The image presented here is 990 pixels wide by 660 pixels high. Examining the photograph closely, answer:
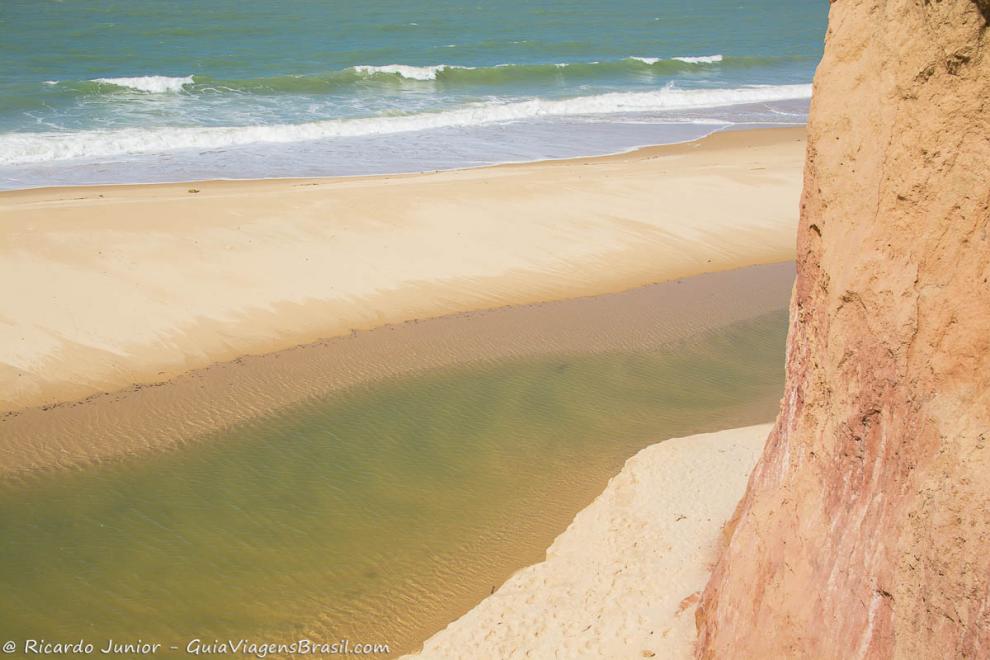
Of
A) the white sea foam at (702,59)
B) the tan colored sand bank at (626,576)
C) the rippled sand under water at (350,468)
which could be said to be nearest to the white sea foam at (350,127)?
the white sea foam at (702,59)

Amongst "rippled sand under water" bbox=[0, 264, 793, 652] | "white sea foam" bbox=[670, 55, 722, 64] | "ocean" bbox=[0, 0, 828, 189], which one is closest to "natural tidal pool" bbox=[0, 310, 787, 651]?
"rippled sand under water" bbox=[0, 264, 793, 652]

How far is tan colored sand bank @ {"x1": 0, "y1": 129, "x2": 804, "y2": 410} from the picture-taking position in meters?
10.7

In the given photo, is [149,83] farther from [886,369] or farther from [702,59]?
[886,369]

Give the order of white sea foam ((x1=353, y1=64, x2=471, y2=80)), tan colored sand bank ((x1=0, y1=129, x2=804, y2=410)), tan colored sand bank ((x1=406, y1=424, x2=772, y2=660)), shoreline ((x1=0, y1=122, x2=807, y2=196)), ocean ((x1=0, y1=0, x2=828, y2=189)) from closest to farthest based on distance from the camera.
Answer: tan colored sand bank ((x1=406, y1=424, x2=772, y2=660)), tan colored sand bank ((x1=0, y1=129, x2=804, y2=410)), shoreline ((x1=0, y1=122, x2=807, y2=196)), ocean ((x1=0, y1=0, x2=828, y2=189)), white sea foam ((x1=353, y1=64, x2=471, y2=80))

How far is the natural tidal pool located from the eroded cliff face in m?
2.86

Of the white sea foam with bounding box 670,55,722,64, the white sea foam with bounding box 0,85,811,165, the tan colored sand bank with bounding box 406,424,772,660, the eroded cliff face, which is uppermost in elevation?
the eroded cliff face

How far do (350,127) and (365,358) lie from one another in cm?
1510

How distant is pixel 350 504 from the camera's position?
7.96 m

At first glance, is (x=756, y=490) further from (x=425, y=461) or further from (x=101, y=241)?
(x=101, y=241)

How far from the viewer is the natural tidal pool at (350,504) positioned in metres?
6.59

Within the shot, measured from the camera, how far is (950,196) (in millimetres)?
3656

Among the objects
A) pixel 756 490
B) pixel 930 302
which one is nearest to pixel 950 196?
pixel 930 302

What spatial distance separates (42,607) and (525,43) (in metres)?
37.2

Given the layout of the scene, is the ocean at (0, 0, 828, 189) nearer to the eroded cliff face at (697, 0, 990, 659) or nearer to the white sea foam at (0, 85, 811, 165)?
the white sea foam at (0, 85, 811, 165)
